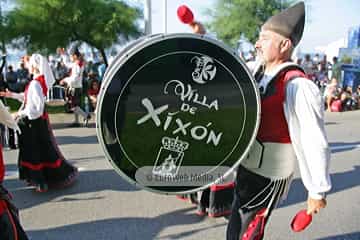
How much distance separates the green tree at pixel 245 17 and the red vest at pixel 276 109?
17.9 meters

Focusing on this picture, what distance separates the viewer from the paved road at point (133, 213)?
2.90 meters

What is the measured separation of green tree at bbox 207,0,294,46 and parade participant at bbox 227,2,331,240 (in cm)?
1788

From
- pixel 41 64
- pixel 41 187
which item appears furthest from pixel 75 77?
pixel 41 187

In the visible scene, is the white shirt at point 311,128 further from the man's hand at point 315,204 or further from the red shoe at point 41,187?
the red shoe at point 41,187

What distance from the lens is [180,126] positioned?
5.36ft

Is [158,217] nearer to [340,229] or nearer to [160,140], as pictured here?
[340,229]

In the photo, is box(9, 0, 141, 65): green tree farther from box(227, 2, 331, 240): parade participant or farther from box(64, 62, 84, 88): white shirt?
box(227, 2, 331, 240): parade participant

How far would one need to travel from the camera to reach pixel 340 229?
297 centimetres

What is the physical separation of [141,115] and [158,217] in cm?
182

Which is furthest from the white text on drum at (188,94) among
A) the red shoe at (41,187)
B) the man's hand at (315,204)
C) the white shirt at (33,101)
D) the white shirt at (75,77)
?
the white shirt at (75,77)

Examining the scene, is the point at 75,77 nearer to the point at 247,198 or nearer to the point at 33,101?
the point at 33,101

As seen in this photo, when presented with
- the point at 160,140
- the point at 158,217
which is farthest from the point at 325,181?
the point at 158,217

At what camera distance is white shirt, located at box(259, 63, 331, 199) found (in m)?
1.66

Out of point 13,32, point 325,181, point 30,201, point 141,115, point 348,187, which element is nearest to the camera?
point 141,115
